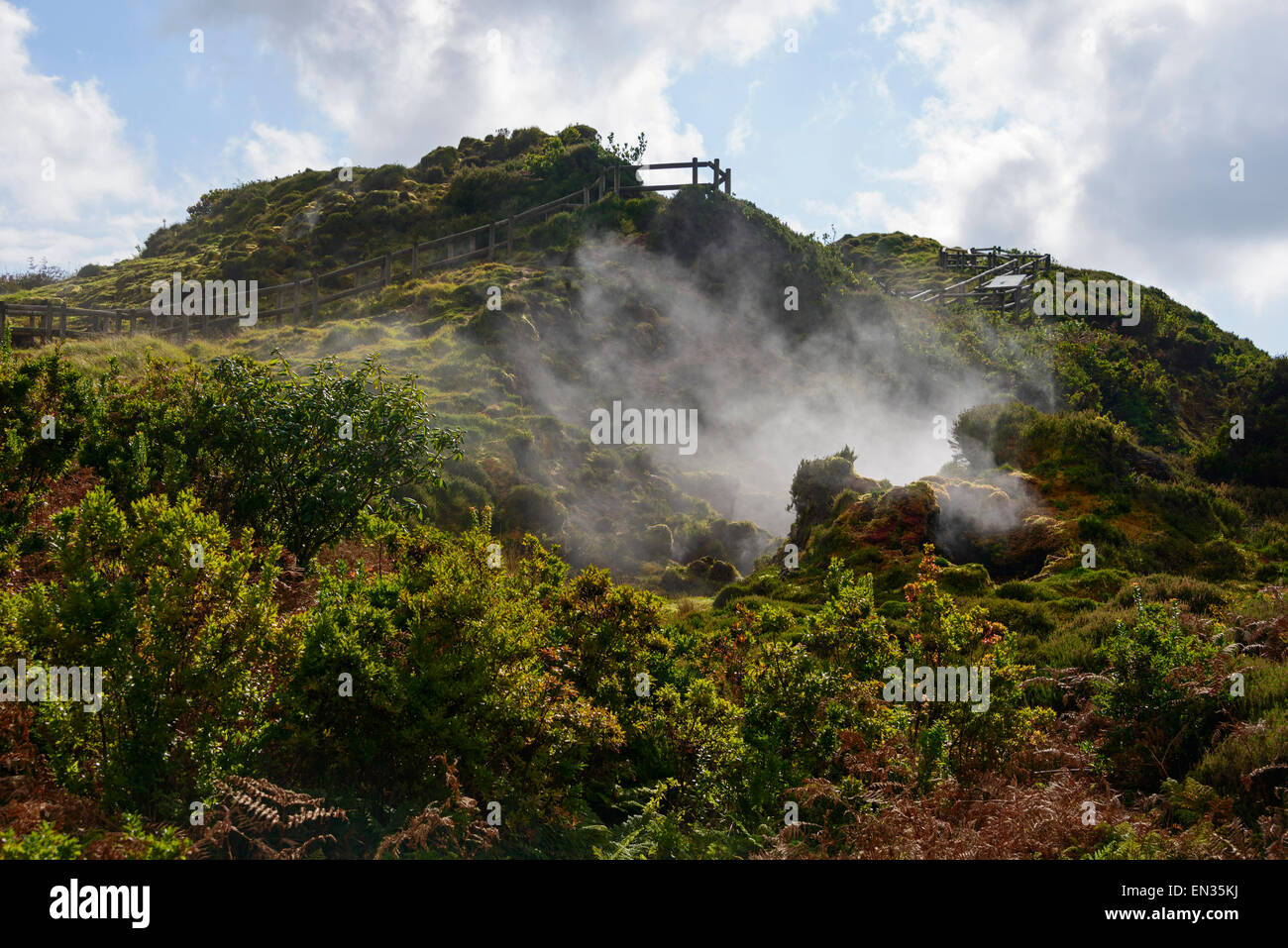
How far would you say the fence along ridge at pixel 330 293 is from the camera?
2286 cm

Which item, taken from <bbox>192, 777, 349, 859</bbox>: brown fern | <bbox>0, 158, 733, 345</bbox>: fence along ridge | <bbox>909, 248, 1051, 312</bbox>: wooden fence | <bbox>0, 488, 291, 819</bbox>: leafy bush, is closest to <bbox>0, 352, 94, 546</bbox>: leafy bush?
<bbox>0, 488, 291, 819</bbox>: leafy bush

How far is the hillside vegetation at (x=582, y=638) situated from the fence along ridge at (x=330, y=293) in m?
4.24

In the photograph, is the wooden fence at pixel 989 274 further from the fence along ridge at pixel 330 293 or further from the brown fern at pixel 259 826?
the brown fern at pixel 259 826

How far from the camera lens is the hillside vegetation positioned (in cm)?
425

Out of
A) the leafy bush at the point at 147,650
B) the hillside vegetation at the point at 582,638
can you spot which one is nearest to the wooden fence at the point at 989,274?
the hillside vegetation at the point at 582,638

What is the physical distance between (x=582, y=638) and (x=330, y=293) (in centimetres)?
2862

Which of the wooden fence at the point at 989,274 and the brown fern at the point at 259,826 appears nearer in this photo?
the brown fern at the point at 259,826

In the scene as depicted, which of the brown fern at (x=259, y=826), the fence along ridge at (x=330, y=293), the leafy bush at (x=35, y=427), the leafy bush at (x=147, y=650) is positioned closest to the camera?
the brown fern at (x=259, y=826)

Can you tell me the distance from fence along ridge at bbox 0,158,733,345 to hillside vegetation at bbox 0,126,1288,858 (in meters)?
4.24

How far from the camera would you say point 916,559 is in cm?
1401

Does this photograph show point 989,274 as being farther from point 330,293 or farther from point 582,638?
point 582,638

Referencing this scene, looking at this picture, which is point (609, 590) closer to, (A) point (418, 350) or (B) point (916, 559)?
(B) point (916, 559)

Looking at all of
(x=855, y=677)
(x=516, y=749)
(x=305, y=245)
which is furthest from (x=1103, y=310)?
(x=516, y=749)

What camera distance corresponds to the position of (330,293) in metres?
31.8
